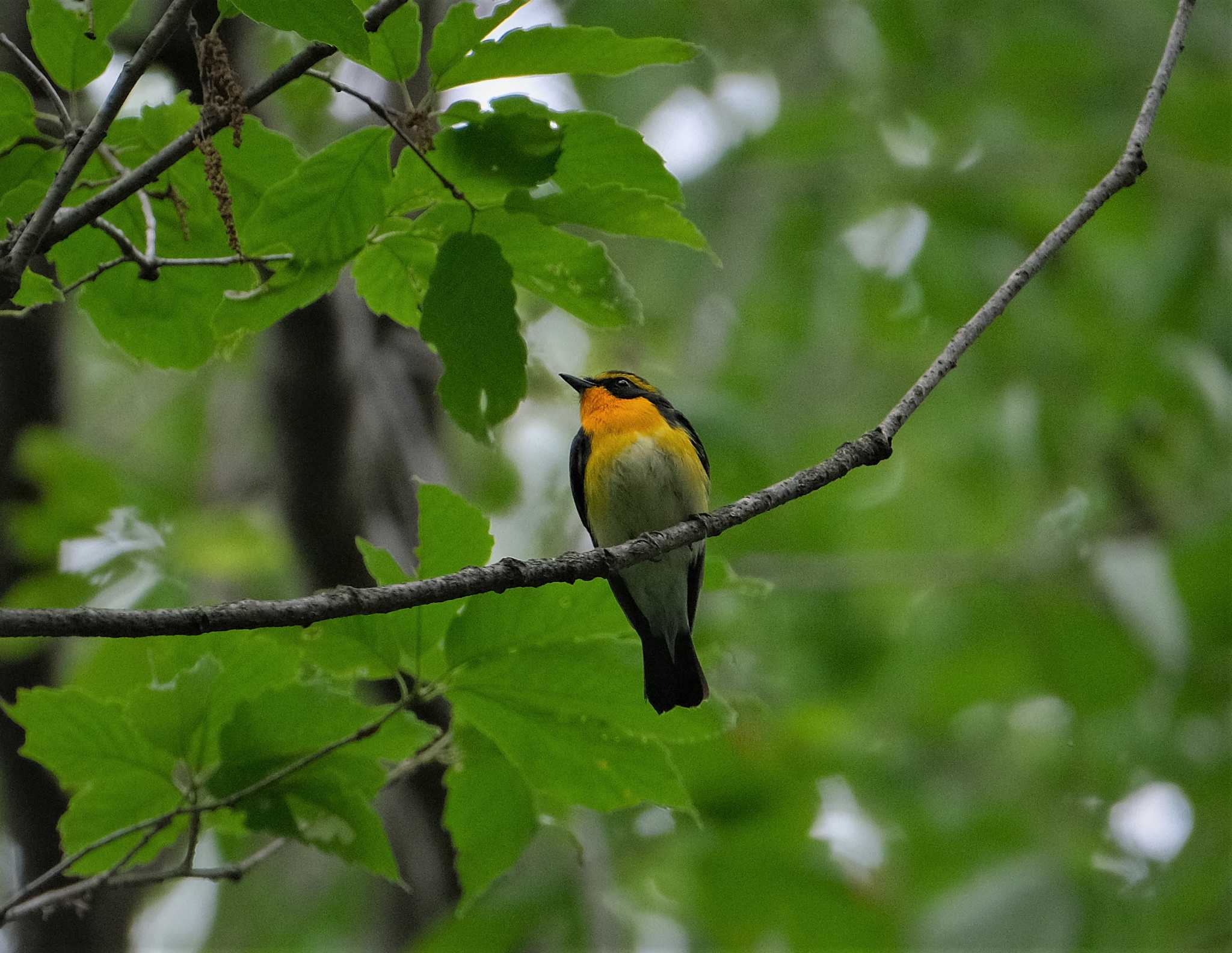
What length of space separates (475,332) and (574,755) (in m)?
0.86

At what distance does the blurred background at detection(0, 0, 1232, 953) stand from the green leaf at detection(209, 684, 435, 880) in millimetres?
634

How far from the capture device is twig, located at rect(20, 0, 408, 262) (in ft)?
6.00

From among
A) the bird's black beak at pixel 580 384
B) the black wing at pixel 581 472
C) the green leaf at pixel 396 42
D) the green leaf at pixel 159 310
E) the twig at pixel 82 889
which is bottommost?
the twig at pixel 82 889

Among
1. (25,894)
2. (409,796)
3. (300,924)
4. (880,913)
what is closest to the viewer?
(25,894)

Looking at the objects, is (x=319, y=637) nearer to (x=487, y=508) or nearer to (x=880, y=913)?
(x=880, y=913)

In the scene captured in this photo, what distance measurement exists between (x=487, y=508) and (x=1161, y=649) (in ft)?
12.0

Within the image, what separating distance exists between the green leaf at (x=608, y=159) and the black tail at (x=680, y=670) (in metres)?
1.54

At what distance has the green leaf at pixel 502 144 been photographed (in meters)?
2.00

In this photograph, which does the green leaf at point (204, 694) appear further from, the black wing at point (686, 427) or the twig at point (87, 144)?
the black wing at point (686, 427)

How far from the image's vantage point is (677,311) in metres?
8.29

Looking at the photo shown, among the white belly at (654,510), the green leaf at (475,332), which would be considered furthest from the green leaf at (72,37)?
the white belly at (654,510)

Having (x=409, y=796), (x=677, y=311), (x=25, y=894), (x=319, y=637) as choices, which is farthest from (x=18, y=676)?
(x=677, y=311)

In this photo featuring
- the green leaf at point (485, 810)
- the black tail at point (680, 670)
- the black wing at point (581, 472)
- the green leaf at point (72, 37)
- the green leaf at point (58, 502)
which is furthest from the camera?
the black wing at point (581, 472)

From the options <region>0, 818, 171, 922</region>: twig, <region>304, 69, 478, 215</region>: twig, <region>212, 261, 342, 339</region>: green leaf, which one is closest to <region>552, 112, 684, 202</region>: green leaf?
<region>304, 69, 478, 215</region>: twig
